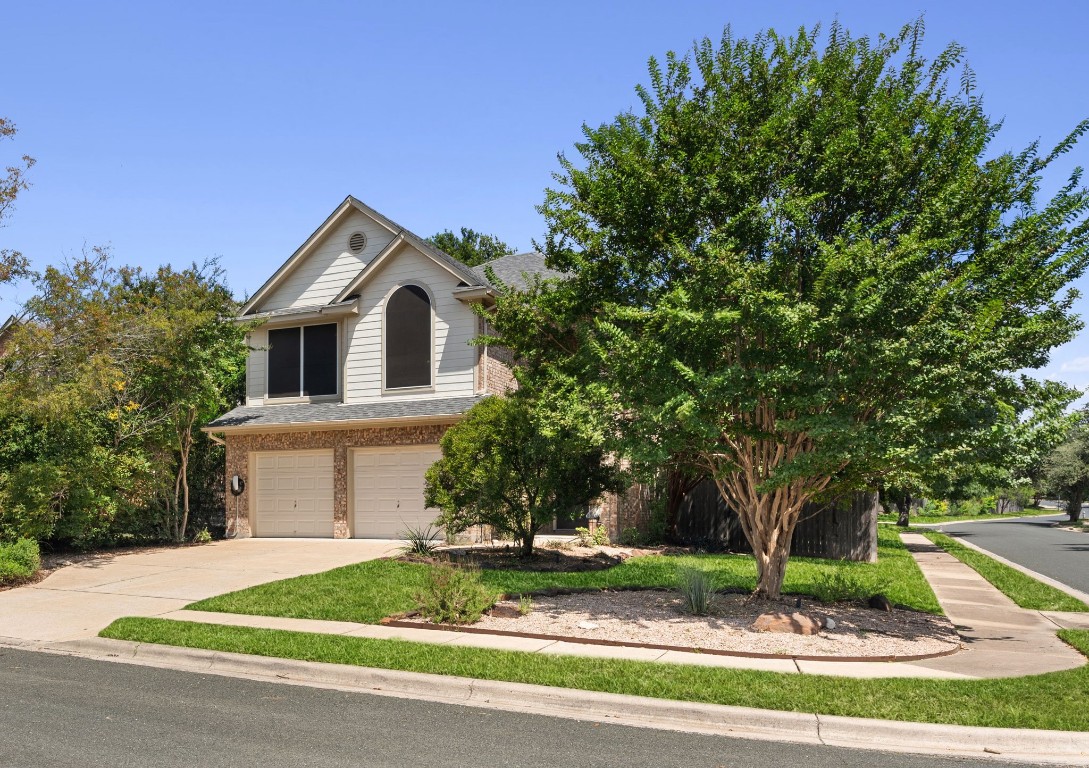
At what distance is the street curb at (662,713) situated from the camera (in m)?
6.22

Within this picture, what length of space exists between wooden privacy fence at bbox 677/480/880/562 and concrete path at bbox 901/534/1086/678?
1896 mm

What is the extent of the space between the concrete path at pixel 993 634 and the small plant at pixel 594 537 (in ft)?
22.0

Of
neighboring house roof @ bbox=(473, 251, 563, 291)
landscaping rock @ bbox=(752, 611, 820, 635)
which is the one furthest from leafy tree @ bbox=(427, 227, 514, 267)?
landscaping rock @ bbox=(752, 611, 820, 635)

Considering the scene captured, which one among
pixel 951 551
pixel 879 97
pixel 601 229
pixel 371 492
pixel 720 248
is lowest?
pixel 951 551

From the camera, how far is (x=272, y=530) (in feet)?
73.4

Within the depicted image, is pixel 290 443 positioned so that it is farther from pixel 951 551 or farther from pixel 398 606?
pixel 951 551

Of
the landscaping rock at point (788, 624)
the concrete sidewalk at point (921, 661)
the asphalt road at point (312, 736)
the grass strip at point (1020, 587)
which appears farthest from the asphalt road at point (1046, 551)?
the asphalt road at point (312, 736)

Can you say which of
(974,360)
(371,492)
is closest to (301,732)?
(974,360)

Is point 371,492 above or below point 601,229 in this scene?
below

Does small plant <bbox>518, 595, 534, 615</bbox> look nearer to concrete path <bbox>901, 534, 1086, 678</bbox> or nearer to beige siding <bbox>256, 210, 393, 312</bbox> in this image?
concrete path <bbox>901, 534, 1086, 678</bbox>

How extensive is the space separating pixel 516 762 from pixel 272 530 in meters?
18.0

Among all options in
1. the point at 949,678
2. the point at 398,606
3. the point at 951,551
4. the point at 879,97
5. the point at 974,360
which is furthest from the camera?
the point at 951,551

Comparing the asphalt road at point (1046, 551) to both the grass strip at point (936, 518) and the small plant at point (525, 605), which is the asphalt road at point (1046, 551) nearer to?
the small plant at point (525, 605)

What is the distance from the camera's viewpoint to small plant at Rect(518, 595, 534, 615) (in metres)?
10.9
